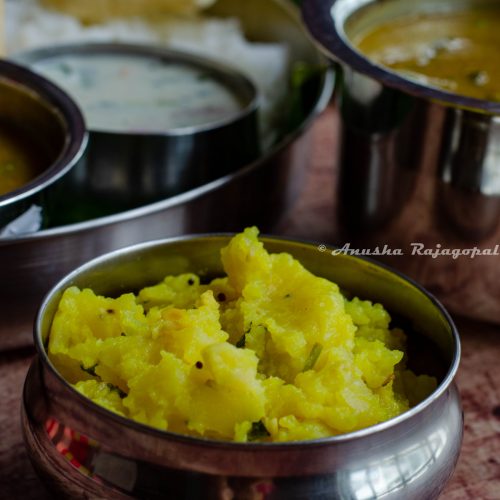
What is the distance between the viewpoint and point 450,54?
2414mm

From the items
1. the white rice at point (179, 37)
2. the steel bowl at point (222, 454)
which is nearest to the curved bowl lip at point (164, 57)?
the white rice at point (179, 37)

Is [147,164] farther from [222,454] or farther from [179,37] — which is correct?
[222,454]

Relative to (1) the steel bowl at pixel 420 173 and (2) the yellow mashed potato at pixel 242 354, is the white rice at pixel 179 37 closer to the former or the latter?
(1) the steel bowl at pixel 420 173

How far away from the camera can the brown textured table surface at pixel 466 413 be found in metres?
1.75

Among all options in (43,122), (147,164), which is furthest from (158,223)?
(43,122)

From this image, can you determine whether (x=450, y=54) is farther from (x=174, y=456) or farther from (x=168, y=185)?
(x=174, y=456)

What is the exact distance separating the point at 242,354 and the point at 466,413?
0.75 metres

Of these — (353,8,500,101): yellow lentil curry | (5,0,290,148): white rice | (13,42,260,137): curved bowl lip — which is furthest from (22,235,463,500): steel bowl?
(5,0,290,148): white rice

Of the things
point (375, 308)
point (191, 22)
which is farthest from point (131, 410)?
point (191, 22)

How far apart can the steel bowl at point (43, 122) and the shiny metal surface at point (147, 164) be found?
0.35 ft

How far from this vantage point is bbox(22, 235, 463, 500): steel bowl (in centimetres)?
131

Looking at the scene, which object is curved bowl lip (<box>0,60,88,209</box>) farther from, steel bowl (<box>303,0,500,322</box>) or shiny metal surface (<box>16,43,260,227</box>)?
steel bowl (<box>303,0,500,322</box>)

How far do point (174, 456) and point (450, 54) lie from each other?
1436 millimetres

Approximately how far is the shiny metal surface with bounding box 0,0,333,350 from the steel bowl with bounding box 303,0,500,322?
164 mm
